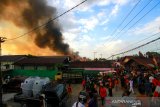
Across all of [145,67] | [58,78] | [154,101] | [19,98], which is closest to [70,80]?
[58,78]

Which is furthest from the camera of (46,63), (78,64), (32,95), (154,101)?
(78,64)

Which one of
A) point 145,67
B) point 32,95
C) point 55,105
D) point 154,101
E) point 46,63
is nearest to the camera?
point 154,101

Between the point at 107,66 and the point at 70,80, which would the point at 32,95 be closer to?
the point at 70,80

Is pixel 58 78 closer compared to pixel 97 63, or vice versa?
pixel 58 78

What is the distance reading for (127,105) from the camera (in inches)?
450

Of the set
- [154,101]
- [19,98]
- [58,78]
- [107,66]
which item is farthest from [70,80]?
[154,101]

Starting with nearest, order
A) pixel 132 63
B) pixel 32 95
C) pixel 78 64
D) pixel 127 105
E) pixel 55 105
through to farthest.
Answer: pixel 127 105 < pixel 55 105 < pixel 32 95 < pixel 132 63 < pixel 78 64

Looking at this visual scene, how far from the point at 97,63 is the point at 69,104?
3383 centimetres

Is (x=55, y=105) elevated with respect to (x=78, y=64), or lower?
lower

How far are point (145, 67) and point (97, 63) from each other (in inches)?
707

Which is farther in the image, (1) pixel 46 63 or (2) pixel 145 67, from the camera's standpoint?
(1) pixel 46 63

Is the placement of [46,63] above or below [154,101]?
above

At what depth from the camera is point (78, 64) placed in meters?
53.3

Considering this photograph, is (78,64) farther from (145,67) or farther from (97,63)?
(145,67)
